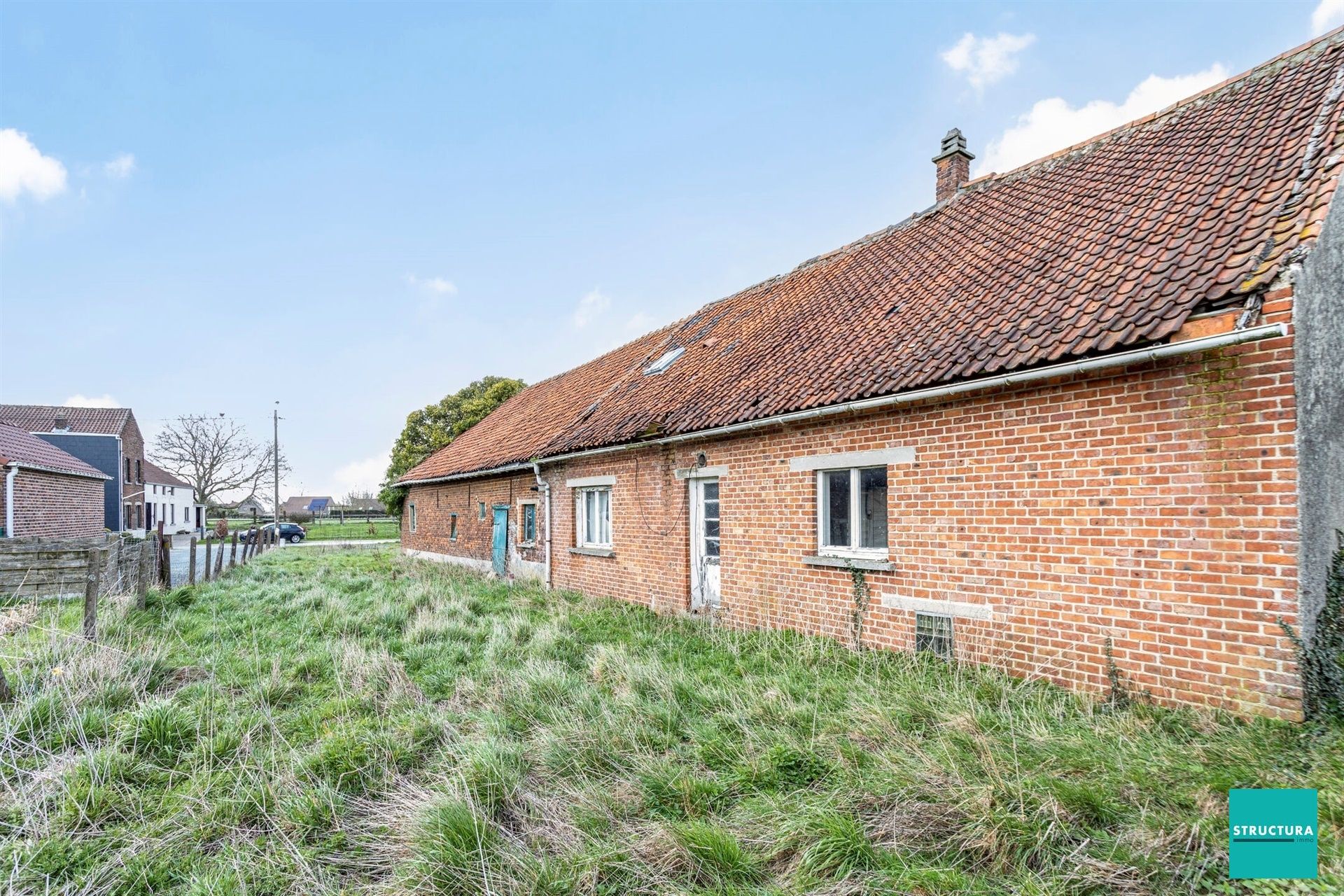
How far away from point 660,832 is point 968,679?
3511mm

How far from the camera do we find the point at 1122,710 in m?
4.95

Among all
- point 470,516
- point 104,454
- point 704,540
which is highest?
point 104,454

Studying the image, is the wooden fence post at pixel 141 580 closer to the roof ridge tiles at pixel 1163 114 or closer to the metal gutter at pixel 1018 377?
the metal gutter at pixel 1018 377

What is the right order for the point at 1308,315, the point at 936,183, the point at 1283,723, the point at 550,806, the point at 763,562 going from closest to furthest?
the point at 550,806
the point at 1283,723
the point at 1308,315
the point at 763,562
the point at 936,183

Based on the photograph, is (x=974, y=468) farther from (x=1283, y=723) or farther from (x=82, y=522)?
(x=82, y=522)

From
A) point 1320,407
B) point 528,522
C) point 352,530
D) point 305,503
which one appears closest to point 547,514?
point 528,522

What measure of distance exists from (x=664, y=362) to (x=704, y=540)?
17.5 ft

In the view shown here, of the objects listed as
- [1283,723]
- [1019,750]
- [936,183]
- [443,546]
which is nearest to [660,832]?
[1019,750]

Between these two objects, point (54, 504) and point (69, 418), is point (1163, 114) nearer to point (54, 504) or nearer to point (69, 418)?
point (54, 504)

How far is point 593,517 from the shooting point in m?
12.9

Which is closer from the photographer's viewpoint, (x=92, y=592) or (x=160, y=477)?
(x=92, y=592)

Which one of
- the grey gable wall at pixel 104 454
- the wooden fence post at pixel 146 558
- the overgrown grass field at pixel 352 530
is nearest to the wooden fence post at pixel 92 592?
the wooden fence post at pixel 146 558

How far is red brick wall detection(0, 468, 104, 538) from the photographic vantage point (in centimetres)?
1914

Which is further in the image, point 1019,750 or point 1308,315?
point 1308,315
